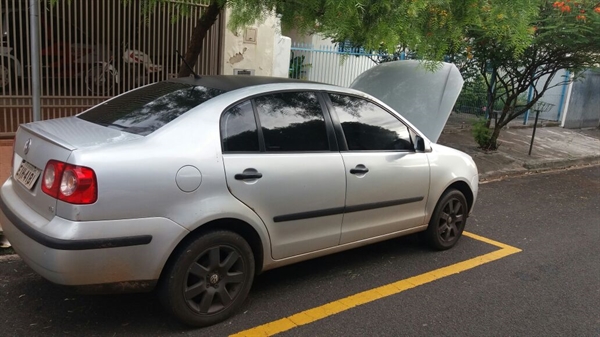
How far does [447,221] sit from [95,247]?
3366 millimetres

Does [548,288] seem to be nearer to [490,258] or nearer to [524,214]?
[490,258]

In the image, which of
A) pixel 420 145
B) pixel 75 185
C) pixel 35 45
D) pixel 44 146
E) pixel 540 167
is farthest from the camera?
pixel 540 167

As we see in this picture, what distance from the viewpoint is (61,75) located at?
7.96m

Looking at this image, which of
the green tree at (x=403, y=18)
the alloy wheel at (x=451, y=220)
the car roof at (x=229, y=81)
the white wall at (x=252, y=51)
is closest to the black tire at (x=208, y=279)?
the car roof at (x=229, y=81)

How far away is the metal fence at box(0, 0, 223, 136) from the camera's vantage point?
7551 millimetres

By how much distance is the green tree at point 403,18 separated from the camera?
14.0ft

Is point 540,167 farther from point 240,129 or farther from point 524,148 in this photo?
point 240,129

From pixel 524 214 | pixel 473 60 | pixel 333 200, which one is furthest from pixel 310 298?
pixel 473 60

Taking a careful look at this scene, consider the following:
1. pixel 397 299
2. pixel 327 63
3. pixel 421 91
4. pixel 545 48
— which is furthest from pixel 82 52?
pixel 545 48

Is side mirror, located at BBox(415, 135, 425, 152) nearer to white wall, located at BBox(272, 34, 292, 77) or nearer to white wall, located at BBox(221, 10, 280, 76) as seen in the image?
white wall, located at BBox(221, 10, 280, 76)

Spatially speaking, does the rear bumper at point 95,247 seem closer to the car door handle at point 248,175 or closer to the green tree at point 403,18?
the car door handle at point 248,175

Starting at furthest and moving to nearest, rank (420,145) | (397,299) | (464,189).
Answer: (464,189) → (420,145) → (397,299)

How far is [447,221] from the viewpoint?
5.08 meters

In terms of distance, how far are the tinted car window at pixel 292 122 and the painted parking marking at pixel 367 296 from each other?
1174mm
